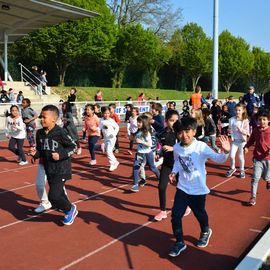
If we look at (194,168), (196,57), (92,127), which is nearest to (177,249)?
(194,168)

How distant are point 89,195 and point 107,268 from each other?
3132 mm

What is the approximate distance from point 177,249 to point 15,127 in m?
6.55

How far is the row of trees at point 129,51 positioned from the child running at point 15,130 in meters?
24.0

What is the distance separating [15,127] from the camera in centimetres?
1021

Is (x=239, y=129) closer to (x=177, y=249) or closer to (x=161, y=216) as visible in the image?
(x=161, y=216)

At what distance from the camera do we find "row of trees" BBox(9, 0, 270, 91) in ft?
112

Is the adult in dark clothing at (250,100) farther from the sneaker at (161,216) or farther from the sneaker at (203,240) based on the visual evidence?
the sneaker at (203,240)

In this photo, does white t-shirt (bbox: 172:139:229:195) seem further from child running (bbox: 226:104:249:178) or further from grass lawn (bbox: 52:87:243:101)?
grass lawn (bbox: 52:87:243:101)

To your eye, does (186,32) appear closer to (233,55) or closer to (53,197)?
(233,55)

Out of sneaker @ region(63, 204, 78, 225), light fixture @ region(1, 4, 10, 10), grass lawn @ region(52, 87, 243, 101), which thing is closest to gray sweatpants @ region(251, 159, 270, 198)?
sneaker @ region(63, 204, 78, 225)

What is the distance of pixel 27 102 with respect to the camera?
448 inches

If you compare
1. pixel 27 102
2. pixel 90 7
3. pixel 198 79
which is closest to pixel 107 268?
pixel 27 102

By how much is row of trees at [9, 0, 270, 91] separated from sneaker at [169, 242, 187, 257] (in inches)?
1190

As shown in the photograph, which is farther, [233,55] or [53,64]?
[233,55]
